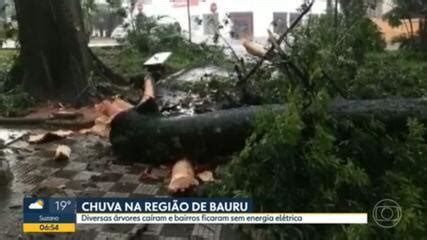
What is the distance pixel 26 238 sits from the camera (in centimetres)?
308

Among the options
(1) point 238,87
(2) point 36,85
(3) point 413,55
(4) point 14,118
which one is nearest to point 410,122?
(1) point 238,87

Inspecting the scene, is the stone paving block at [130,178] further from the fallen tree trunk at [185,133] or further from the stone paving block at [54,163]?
the stone paving block at [54,163]

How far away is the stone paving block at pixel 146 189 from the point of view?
386cm

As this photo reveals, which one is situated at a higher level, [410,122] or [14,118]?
[410,122]

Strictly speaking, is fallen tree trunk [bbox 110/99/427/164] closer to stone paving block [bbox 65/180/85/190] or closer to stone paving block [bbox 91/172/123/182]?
stone paving block [bbox 91/172/123/182]

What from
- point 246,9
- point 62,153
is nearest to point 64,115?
point 62,153

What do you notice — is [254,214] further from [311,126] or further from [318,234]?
[311,126]

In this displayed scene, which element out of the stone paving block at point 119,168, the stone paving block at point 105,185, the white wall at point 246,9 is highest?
the white wall at point 246,9

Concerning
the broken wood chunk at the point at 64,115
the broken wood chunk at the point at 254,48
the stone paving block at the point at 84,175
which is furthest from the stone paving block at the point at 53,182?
the broken wood chunk at the point at 254,48

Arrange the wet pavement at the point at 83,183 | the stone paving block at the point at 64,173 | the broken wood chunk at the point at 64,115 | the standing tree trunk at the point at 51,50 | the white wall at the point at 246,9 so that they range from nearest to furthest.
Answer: the wet pavement at the point at 83,183 → the stone paving block at the point at 64,173 → the broken wood chunk at the point at 64,115 → the standing tree trunk at the point at 51,50 → the white wall at the point at 246,9

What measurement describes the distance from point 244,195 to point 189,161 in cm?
117

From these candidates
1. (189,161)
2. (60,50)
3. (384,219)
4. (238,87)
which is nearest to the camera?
(384,219)

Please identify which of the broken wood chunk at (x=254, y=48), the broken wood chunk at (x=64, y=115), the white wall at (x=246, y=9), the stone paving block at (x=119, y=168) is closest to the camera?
the stone paving block at (x=119, y=168)

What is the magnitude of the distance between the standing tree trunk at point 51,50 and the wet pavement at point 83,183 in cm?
159
